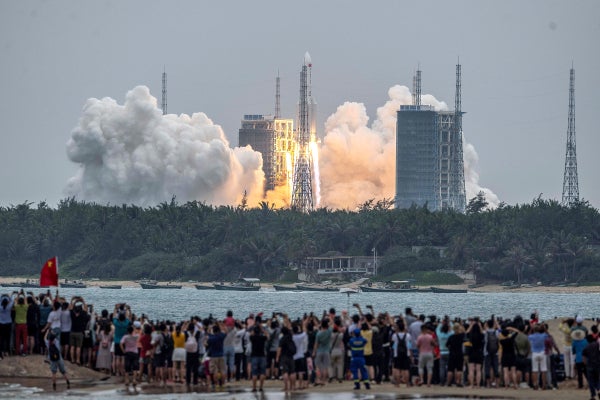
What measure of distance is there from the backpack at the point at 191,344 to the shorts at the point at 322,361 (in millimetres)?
3686

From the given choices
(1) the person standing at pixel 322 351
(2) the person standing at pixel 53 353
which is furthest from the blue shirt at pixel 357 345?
(2) the person standing at pixel 53 353

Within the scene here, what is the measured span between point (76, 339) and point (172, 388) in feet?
14.4

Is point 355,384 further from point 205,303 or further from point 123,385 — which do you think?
point 205,303

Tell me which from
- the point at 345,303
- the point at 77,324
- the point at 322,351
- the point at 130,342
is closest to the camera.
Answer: the point at 322,351

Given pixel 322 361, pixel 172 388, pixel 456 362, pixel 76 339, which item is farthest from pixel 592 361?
pixel 76 339

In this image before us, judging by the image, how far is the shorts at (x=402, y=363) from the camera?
50.5 metres

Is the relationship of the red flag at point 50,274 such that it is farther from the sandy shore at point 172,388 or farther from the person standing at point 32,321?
the sandy shore at point 172,388

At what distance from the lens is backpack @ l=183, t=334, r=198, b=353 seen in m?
50.9

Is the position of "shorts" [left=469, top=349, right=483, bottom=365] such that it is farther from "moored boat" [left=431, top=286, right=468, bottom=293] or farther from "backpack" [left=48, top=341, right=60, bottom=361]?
"moored boat" [left=431, top=286, right=468, bottom=293]

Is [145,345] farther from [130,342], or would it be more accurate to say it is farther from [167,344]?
[167,344]

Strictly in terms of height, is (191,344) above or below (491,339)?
below

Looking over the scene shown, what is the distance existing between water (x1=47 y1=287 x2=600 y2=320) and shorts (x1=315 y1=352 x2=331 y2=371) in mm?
70146

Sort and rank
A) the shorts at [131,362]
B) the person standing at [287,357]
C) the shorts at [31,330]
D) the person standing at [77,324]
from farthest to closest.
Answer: the shorts at [31,330] < the person standing at [77,324] < the shorts at [131,362] < the person standing at [287,357]

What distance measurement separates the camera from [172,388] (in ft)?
169
